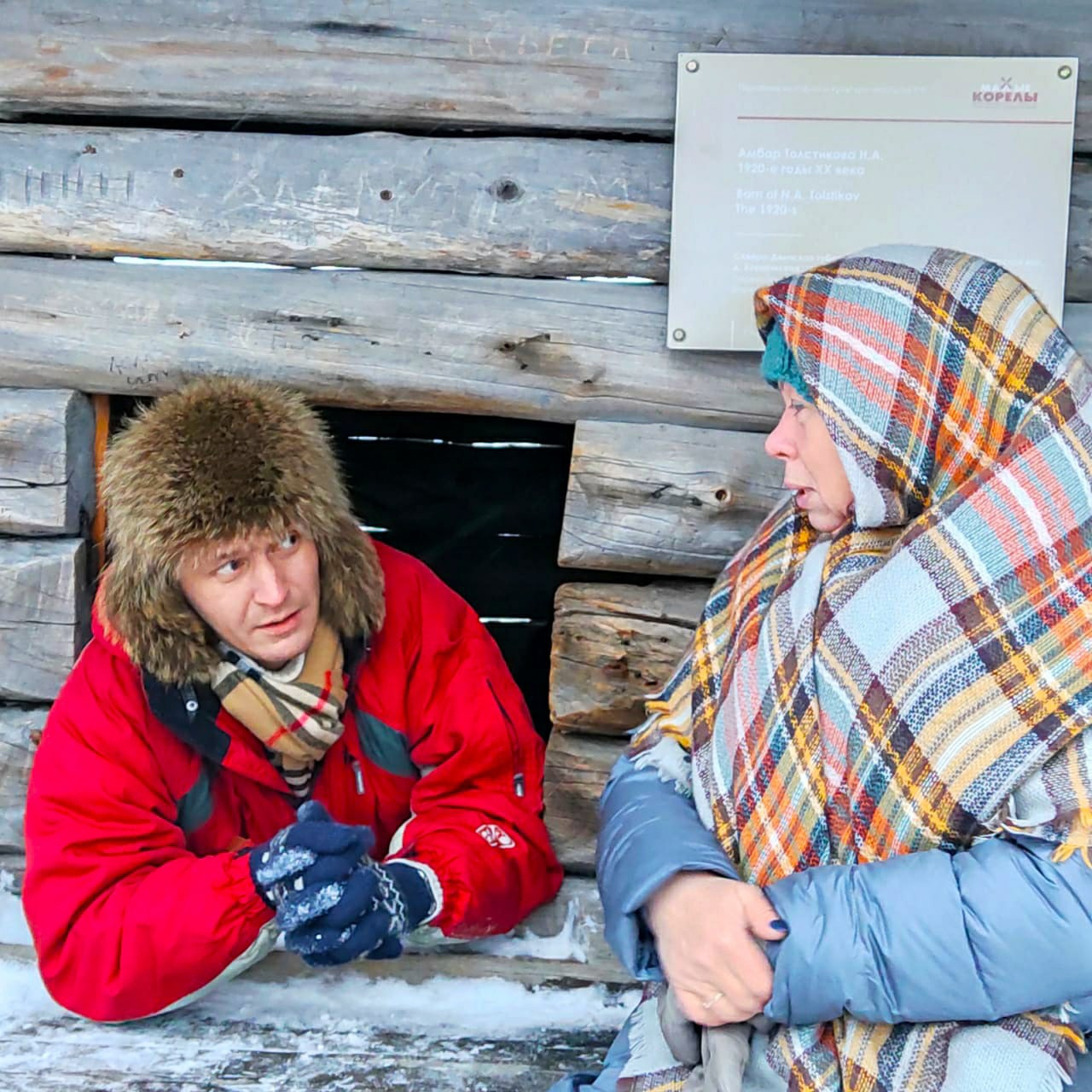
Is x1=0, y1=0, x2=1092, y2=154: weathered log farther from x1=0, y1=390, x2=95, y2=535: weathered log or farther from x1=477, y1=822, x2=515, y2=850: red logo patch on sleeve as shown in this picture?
x1=477, y1=822, x2=515, y2=850: red logo patch on sleeve

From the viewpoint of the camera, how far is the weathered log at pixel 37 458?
2512 millimetres

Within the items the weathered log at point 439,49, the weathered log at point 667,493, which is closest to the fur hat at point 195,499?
the weathered log at point 667,493

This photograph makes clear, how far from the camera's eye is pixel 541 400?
249 cm

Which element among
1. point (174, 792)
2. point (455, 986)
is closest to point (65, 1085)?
point (174, 792)

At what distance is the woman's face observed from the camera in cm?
174

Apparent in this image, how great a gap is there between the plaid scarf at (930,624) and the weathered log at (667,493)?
687mm

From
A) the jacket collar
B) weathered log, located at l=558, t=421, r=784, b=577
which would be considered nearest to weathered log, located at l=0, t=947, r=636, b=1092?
the jacket collar

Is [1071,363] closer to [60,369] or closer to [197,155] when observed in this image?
[197,155]

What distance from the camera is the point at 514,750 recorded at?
8.05ft

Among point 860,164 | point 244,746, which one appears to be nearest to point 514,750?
point 244,746

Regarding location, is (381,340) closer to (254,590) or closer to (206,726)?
(254,590)

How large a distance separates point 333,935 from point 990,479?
4.07ft

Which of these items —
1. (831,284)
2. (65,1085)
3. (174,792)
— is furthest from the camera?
(174,792)

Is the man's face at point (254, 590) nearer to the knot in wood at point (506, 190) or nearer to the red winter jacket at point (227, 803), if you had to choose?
the red winter jacket at point (227, 803)
